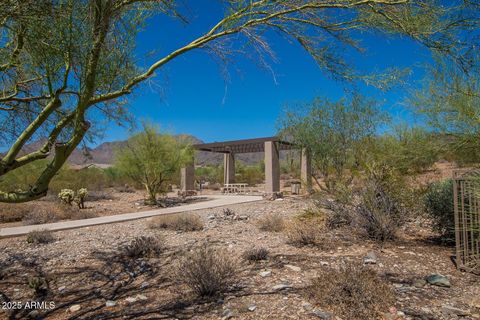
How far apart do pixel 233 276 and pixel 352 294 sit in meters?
1.77

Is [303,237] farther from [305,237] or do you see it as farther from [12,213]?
[12,213]

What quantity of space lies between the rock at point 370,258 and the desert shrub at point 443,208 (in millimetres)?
1767

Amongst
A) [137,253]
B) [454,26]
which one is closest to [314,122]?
[137,253]

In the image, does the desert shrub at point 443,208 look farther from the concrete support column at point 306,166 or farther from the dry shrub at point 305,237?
the concrete support column at point 306,166

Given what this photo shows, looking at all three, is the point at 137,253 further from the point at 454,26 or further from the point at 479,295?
the point at 454,26

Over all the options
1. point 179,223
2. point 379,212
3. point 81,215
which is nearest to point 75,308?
point 179,223

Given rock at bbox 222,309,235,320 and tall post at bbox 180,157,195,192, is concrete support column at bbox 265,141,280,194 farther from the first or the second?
rock at bbox 222,309,235,320

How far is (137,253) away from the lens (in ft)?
21.4

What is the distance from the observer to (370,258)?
18.5 feet

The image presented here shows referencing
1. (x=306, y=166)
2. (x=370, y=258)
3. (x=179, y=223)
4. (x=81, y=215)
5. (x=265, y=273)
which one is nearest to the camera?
(x=265, y=273)

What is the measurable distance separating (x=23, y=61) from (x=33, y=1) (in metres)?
1.27

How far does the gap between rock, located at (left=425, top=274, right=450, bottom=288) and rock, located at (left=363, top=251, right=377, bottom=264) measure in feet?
2.91

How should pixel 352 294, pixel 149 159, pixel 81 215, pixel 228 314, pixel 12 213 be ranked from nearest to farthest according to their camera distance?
pixel 228 314
pixel 352 294
pixel 81 215
pixel 12 213
pixel 149 159

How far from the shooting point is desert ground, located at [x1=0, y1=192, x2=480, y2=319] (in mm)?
3891
